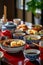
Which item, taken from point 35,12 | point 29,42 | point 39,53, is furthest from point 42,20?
point 39,53

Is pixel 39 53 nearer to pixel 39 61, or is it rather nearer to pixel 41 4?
pixel 39 61

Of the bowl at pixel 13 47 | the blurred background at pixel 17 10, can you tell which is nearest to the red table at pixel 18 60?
the bowl at pixel 13 47

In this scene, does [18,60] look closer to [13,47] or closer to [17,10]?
[13,47]

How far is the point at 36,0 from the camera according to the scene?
13.4 ft

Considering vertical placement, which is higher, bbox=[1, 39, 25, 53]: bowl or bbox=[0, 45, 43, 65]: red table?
bbox=[1, 39, 25, 53]: bowl

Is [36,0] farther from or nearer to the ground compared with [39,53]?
farther from the ground

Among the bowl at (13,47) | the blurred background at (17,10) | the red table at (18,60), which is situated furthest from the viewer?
the blurred background at (17,10)

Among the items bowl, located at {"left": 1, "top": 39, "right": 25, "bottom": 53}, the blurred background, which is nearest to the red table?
bowl, located at {"left": 1, "top": 39, "right": 25, "bottom": 53}

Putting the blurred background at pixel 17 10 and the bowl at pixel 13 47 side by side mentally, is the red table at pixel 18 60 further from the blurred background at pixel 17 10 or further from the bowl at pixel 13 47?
the blurred background at pixel 17 10

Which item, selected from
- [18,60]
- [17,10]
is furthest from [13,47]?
[17,10]

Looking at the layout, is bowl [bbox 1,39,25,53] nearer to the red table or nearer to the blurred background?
the red table

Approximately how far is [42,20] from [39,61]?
9.21ft

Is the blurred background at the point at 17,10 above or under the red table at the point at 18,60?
above

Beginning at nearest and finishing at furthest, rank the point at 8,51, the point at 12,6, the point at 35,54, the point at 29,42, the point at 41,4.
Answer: the point at 35,54, the point at 8,51, the point at 29,42, the point at 41,4, the point at 12,6
